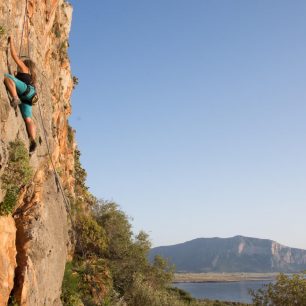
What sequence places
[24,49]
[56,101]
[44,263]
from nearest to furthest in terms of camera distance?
[44,263]
[24,49]
[56,101]

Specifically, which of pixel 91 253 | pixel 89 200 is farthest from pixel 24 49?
pixel 89 200

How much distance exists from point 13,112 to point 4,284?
5.91 metres

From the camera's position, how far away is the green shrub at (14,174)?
14414mm

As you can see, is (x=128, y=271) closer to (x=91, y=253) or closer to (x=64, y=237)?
(x=91, y=253)

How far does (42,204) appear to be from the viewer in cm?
1719

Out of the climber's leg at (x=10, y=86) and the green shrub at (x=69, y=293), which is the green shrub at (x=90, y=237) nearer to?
the green shrub at (x=69, y=293)

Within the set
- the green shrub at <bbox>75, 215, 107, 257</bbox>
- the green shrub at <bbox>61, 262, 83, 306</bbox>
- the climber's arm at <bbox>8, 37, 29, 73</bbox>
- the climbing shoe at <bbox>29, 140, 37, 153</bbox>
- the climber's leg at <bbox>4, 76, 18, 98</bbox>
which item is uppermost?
the climber's arm at <bbox>8, 37, 29, 73</bbox>

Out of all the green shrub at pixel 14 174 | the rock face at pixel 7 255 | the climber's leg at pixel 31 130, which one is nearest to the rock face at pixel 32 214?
the rock face at pixel 7 255

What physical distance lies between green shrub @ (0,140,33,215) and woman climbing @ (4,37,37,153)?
1397 millimetres

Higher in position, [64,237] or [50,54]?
[50,54]

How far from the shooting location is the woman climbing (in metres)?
14.8

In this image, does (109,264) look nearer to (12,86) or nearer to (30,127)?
(30,127)

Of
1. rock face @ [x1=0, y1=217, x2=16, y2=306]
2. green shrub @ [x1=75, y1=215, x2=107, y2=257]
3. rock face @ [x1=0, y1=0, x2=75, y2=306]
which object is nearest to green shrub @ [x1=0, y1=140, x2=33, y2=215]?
rock face @ [x1=0, y1=0, x2=75, y2=306]

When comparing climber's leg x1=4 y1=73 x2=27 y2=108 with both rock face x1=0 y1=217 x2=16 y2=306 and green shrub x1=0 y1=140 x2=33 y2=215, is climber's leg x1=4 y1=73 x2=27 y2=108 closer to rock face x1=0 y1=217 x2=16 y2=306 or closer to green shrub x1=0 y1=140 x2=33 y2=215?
green shrub x1=0 y1=140 x2=33 y2=215
